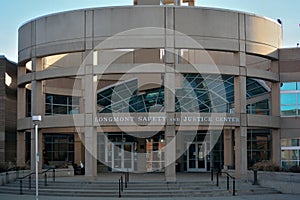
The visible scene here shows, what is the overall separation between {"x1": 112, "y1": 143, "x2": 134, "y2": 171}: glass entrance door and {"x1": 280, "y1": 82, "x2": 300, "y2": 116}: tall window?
40.9ft

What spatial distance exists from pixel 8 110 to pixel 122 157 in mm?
9456

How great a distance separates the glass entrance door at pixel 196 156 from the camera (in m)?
42.7

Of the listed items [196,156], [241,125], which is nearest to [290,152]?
[241,125]

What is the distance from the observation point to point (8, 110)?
38.8 m

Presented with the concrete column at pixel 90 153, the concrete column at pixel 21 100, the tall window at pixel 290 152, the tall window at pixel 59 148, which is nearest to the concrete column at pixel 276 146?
the tall window at pixel 290 152

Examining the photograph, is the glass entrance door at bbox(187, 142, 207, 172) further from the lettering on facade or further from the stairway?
the stairway

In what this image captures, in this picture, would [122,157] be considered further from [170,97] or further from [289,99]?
[289,99]

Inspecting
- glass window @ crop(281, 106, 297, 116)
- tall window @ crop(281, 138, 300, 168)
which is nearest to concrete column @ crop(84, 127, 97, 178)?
tall window @ crop(281, 138, 300, 168)

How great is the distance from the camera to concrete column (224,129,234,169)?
38.6m

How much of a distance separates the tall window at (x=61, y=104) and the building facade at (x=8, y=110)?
423 centimetres

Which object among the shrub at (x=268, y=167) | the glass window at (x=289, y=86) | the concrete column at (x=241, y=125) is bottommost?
the shrub at (x=268, y=167)

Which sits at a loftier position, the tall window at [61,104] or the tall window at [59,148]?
the tall window at [61,104]

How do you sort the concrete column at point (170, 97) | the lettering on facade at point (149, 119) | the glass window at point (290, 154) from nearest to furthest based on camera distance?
the concrete column at point (170, 97) → the lettering on facade at point (149, 119) → the glass window at point (290, 154)

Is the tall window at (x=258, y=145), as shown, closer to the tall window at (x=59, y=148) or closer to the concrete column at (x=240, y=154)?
the concrete column at (x=240, y=154)
